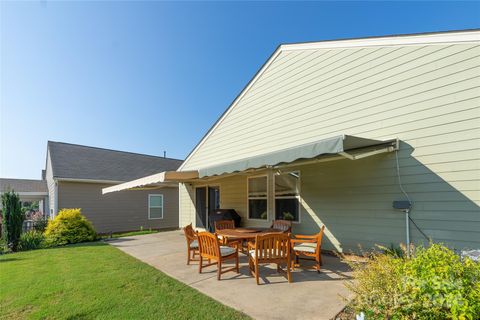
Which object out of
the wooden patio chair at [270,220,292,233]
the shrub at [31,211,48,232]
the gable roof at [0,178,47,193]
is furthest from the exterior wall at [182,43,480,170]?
the gable roof at [0,178,47,193]

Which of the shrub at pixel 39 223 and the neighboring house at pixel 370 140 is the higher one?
the neighboring house at pixel 370 140

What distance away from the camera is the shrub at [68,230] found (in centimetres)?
1130

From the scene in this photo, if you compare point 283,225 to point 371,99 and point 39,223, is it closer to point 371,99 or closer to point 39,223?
point 371,99

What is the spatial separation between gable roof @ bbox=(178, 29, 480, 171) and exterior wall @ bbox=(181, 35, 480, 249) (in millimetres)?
121

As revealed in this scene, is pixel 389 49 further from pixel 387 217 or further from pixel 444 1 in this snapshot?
pixel 387 217

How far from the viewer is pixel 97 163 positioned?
18.5 metres

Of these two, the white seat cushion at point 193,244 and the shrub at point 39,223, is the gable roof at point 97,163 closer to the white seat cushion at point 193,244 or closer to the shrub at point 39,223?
the shrub at point 39,223

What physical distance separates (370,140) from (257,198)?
214 inches

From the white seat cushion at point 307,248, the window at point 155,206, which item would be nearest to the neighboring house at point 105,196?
the window at point 155,206

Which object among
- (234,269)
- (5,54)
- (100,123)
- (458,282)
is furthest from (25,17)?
(458,282)

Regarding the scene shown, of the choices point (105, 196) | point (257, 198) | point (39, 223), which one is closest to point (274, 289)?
point (257, 198)

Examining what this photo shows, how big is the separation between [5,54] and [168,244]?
8.99m

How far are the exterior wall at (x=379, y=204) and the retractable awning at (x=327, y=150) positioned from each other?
0.59m

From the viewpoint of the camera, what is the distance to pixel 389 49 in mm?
6508
